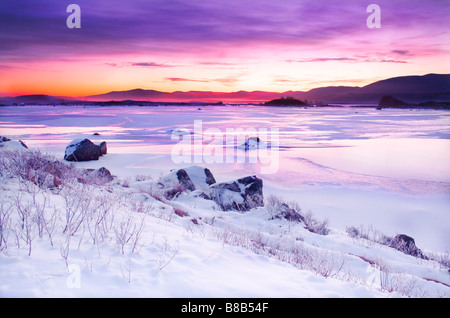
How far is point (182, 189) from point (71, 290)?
239 inches

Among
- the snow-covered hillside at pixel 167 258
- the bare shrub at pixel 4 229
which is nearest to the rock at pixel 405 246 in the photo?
the snow-covered hillside at pixel 167 258

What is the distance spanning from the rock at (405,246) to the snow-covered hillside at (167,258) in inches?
6.3

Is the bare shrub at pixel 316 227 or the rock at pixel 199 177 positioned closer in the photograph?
the bare shrub at pixel 316 227

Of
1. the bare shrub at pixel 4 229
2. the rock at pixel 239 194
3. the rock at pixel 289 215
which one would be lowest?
the rock at pixel 289 215

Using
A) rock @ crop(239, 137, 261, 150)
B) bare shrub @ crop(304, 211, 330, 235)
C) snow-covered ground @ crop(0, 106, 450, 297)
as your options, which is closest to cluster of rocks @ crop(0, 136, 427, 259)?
bare shrub @ crop(304, 211, 330, 235)

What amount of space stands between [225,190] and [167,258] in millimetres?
4954

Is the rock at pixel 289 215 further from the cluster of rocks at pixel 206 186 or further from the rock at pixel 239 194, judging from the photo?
the rock at pixel 239 194

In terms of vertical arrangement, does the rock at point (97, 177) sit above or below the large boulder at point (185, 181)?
above

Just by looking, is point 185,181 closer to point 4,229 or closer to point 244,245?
point 244,245

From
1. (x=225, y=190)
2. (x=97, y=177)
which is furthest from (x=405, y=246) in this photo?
(x=97, y=177)

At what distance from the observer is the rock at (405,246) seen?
6020mm

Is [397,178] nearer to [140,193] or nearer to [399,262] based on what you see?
[399,262]

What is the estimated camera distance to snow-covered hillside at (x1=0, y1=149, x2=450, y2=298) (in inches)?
114
